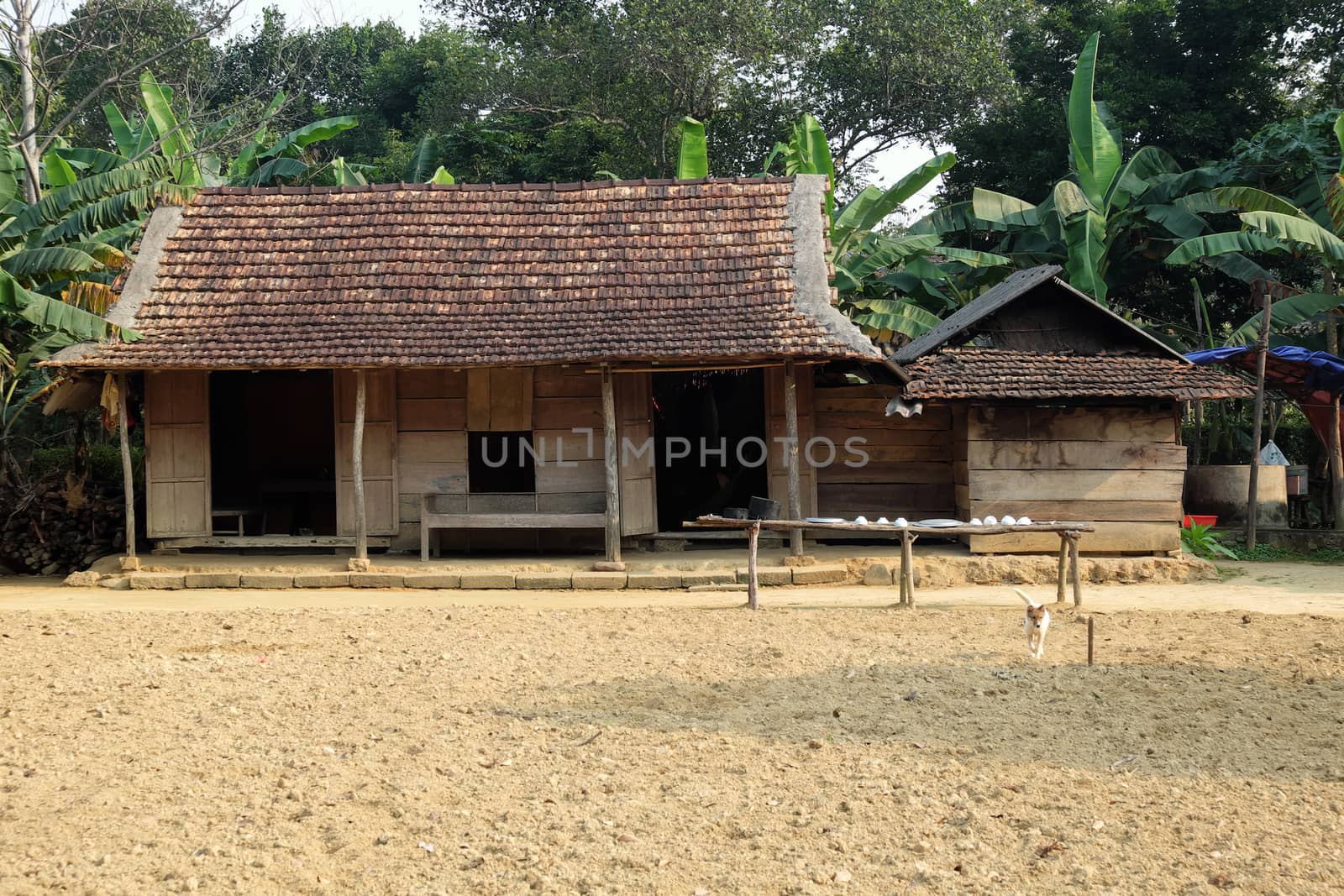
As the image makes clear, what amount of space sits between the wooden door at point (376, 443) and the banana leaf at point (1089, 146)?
1060 cm

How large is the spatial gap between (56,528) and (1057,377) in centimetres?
1135

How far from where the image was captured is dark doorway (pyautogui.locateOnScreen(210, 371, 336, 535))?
15.6 m

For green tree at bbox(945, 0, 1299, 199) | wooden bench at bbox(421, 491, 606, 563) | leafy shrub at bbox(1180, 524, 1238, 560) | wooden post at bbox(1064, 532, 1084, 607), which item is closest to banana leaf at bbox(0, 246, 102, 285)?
wooden bench at bbox(421, 491, 606, 563)

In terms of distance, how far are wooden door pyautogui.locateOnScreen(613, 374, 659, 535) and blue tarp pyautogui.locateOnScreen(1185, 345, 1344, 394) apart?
662 centimetres

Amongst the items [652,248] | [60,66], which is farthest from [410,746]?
[60,66]

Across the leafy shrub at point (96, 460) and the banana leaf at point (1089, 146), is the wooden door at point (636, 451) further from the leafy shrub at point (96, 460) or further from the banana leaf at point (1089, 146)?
the banana leaf at point (1089, 146)

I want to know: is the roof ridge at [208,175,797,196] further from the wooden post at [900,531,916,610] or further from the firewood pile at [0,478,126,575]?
the wooden post at [900,531,916,610]

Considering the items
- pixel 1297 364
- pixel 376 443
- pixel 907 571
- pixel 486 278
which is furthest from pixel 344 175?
pixel 1297 364

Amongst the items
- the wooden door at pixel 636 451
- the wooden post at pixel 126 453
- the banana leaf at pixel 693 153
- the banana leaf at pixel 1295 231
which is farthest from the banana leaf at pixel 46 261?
the banana leaf at pixel 1295 231

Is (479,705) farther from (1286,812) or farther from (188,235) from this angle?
(188,235)

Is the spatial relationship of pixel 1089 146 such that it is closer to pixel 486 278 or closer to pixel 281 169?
pixel 486 278

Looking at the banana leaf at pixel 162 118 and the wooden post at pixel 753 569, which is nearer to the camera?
the wooden post at pixel 753 569

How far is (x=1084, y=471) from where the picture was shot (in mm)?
12836

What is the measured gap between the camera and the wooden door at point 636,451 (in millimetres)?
13070
